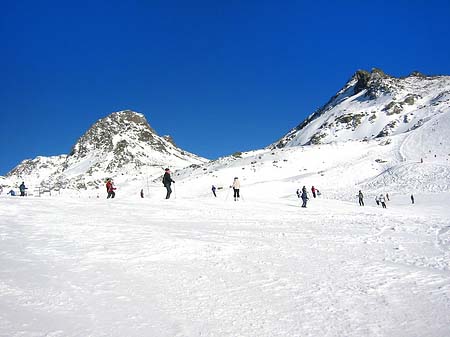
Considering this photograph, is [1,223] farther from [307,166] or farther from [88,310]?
[307,166]

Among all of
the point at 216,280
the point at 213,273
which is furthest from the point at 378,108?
the point at 216,280

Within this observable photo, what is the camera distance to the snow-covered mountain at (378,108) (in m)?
101

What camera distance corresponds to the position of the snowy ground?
16.4ft

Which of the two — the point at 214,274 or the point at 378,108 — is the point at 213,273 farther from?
the point at 378,108

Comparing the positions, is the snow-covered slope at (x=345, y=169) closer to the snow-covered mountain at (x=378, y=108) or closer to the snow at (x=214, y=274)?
the snow-covered mountain at (x=378, y=108)

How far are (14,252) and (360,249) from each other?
7.69 m

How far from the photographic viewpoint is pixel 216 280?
22.8 ft

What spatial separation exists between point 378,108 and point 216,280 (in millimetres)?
127387

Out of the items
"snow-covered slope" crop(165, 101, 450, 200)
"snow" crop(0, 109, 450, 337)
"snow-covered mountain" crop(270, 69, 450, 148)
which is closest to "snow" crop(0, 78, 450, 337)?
"snow" crop(0, 109, 450, 337)

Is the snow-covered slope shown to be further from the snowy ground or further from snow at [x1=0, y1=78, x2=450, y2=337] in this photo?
the snowy ground

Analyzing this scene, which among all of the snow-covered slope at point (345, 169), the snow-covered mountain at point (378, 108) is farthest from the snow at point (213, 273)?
the snow-covered mountain at point (378, 108)

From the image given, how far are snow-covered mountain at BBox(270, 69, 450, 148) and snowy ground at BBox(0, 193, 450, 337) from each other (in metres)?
89.5

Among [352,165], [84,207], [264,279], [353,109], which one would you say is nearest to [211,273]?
[264,279]

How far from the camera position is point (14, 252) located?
→ 8531 millimetres
